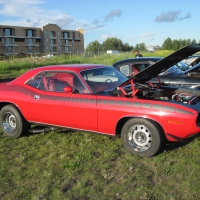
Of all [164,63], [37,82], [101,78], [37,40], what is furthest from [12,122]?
[37,40]

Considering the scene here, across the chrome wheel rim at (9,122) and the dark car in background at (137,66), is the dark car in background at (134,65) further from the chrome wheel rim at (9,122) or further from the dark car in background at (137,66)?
the chrome wheel rim at (9,122)

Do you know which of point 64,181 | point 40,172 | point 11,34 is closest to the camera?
point 64,181

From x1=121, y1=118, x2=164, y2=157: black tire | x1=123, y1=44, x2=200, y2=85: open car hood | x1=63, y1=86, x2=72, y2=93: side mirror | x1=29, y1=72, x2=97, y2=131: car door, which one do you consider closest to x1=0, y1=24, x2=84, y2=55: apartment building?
x1=29, y1=72, x2=97, y2=131: car door

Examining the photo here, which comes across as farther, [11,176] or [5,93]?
[5,93]

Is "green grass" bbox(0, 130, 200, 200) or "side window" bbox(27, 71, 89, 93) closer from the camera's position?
"green grass" bbox(0, 130, 200, 200)

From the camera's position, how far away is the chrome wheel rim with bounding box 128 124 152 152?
439 centimetres

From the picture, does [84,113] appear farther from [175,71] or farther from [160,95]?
[175,71]

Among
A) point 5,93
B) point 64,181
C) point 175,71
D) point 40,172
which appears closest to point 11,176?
point 40,172

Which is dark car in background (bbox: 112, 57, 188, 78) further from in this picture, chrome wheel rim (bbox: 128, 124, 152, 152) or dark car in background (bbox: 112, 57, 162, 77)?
chrome wheel rim (bbox: 128, 124, 152, 152)

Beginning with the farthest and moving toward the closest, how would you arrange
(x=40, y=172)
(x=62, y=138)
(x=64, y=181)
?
(x=62, y=138), (x=40, y=172), (x=64, y=181)

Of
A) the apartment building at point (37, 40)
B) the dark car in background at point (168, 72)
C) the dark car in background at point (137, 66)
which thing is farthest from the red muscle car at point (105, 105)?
the apartment building at point (37, 40)

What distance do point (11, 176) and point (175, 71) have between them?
646 cm

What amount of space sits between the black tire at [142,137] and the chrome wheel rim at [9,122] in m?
2.54

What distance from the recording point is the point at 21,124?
5.67 metres
